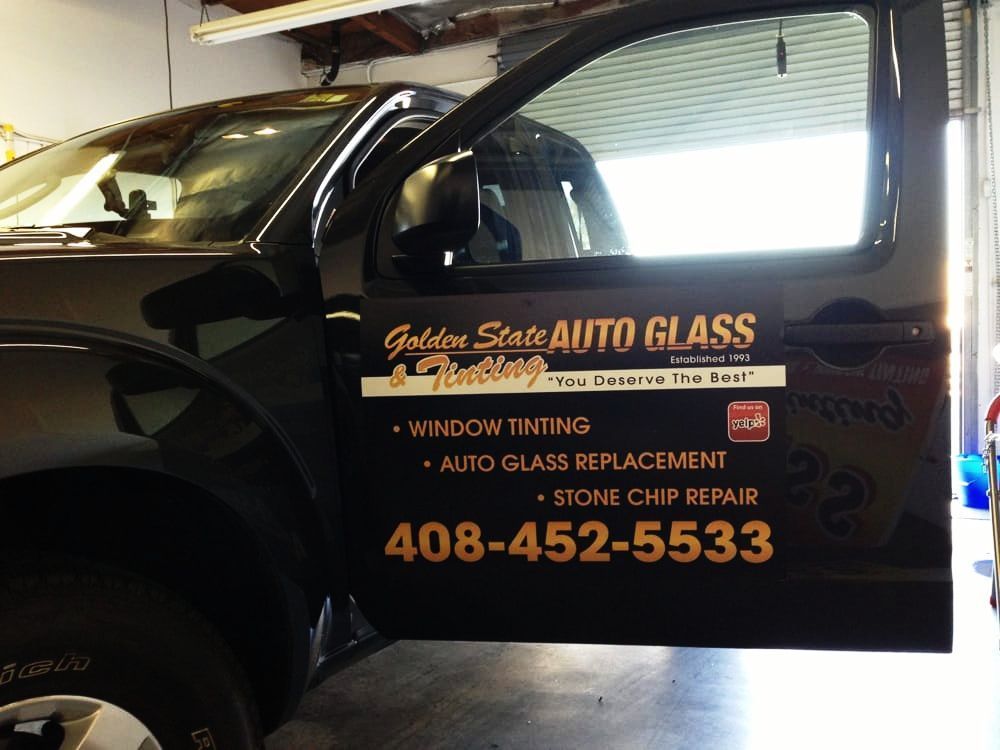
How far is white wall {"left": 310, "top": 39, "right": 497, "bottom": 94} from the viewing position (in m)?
6.96

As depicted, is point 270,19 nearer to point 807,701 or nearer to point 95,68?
point 95,68

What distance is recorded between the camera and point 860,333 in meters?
1.25

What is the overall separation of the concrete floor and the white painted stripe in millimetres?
1140

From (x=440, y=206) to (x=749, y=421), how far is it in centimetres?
57

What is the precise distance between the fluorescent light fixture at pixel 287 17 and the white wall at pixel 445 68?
170cm

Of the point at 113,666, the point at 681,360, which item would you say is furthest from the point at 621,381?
the point at 113,666

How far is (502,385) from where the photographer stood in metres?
1.33

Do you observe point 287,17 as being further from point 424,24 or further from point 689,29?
point 689,29

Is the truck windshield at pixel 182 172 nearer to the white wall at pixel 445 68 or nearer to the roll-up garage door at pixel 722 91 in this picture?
the roll-up garage door at pixel 722 91

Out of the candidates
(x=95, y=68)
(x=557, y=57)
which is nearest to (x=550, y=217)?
(x=557, y=57)

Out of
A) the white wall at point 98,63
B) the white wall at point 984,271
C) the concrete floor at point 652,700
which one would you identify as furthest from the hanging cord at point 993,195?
the white wall at point 98,63

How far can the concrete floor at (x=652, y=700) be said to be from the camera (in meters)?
2.11

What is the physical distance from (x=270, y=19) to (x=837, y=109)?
15.0ft

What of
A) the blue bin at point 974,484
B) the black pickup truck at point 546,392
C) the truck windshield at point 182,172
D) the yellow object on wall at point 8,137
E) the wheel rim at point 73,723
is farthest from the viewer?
the blue bin at point 974,484
